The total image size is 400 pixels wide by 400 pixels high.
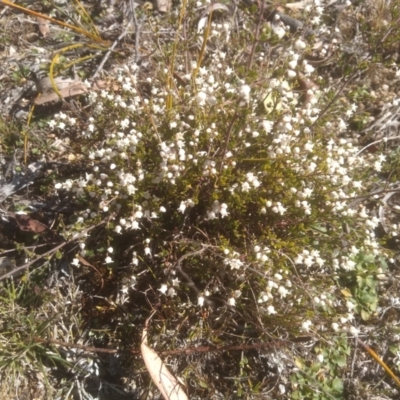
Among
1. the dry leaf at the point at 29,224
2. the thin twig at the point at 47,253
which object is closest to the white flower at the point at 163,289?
the thin twig at the point at 47,253

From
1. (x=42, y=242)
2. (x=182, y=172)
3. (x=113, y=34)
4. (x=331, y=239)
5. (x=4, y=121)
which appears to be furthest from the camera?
(x=113, y=34)

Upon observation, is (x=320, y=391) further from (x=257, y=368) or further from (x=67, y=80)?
(x=67, y=80)

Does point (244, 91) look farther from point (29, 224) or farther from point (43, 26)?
point (43, 26)

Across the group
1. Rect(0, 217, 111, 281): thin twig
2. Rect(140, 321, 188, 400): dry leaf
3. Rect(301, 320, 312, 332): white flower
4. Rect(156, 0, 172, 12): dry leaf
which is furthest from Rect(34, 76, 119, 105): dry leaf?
Rect(301, 320, 312, 332): white flower

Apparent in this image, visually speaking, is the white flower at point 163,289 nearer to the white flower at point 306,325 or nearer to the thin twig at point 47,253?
the thin twig at point 47,253

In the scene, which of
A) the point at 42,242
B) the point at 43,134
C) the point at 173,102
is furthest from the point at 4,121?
the point at 173,102

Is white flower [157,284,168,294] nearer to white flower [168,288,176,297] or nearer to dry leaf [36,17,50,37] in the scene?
white flower [168,288,176,297]

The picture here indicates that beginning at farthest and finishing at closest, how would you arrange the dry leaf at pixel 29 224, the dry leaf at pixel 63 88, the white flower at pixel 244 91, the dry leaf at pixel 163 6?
the dry leaf at pixel 163 6 < the dry leaf at pixel 63 88 < the dry leaf at pixel 29 224 < the white flower at pixel 244 91

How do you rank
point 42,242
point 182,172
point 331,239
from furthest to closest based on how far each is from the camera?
point 42,242 < point 331,239 < point 182,172

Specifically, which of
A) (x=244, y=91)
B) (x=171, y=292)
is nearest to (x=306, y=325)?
(x=171, y=292)
